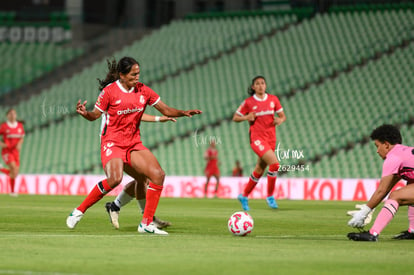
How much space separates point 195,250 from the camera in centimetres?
854

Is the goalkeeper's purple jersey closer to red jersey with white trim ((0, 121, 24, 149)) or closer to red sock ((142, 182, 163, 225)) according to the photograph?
red sock ((142, 182, 163, 225))

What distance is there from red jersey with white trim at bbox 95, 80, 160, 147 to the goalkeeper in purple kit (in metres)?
3.33

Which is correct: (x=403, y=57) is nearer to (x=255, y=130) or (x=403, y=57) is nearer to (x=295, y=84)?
(x=295, y=84)

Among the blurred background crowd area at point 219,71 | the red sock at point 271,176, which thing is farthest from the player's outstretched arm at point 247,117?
the blurred background crowd area at point 219,71

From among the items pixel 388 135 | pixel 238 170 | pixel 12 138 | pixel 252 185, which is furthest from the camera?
pixel 238 170

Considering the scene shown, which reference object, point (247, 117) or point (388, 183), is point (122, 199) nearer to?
point (388, 183)

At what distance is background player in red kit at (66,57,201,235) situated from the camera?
11.0 m

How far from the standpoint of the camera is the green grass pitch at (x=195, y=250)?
709 centimetres

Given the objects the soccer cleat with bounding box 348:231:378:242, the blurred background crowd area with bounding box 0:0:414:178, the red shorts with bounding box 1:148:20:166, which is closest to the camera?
the soccer cleat with bounding box 348:231:378:242

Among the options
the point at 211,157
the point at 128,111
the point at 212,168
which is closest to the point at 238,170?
the point at 211,157

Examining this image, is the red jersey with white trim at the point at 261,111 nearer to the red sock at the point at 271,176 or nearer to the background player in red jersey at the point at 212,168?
the red sock at the point at 271,176

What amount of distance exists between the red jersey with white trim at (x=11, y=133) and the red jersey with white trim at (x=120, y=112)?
40.6 ft

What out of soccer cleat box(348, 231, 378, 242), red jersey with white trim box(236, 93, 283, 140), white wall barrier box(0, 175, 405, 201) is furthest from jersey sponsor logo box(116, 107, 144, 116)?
white wall barrier box(0, 175, 405, 201)

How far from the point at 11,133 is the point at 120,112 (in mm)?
12643
